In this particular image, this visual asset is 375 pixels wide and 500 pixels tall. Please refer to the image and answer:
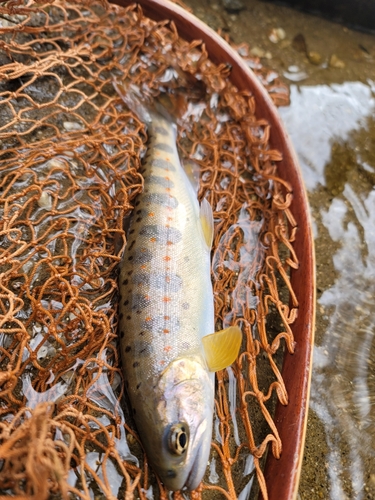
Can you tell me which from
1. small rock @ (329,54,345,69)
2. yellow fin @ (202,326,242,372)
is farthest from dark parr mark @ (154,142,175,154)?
small rock @ (329,54,345,69)

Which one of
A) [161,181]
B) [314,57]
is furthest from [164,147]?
[314,57]

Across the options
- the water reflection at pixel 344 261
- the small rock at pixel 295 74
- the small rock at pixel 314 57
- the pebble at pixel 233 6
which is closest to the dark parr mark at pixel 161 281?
the water reflection at pixel 344 261

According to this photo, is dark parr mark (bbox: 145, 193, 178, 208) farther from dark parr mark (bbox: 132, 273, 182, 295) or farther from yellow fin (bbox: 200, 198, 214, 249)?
dark parr mark (bbox: 132, 273, 182, 295)

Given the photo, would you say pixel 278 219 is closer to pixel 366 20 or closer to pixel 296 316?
pixel 296 316

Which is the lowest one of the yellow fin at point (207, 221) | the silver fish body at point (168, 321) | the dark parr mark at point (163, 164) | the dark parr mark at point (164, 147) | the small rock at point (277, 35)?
the silver fish body at point (168, 321)

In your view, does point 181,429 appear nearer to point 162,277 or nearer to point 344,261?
point 162,277

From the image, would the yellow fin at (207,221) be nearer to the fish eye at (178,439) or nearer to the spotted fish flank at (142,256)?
the spotted fish flank at (142,256)
